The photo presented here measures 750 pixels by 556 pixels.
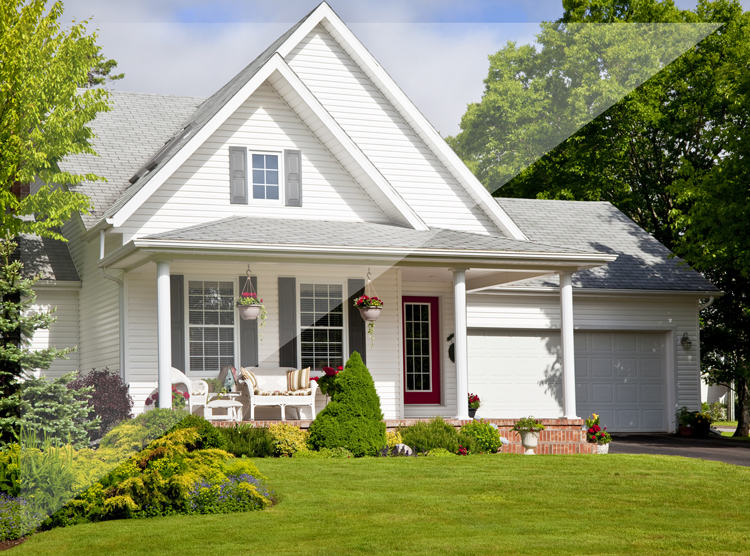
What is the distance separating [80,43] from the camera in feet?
41.9

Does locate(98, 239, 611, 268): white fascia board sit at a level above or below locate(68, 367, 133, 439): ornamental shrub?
above

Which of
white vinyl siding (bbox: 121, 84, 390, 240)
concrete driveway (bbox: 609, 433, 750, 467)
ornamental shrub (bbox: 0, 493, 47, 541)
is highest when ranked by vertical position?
white vinyl siding (bbox: 121, 84, 390, 240)

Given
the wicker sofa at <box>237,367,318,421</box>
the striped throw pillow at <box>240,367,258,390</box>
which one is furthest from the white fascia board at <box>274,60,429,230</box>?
the striped throw pillow at <box>240,367,258,390</box>

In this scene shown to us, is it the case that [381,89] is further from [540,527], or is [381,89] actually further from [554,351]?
[540,527]

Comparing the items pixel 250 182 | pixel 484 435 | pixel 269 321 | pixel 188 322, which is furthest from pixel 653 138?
pixel 188 322

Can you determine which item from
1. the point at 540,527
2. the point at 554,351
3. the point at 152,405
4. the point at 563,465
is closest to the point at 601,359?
the point at 554,351

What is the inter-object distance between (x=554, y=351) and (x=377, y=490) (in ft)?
35.0

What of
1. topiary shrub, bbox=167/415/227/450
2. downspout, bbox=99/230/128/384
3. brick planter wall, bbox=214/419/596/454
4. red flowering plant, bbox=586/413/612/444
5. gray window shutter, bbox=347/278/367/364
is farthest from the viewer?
gray window shutter, bbox=347/278/367/364

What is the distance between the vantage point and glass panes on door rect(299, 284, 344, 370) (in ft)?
49.4

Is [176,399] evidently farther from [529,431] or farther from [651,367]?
[651,367]

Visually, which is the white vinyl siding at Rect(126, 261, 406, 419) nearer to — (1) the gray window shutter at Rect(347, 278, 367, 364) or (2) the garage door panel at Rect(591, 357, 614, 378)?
(1) the gray window shutter at Rect(347, 278, 367, 364)

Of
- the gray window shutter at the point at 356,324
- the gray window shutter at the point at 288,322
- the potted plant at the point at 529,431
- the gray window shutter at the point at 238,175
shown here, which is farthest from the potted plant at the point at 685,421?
the gray window shutter at the point at 238,175

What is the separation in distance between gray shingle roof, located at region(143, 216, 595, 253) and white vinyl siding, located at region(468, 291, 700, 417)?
3190 mm

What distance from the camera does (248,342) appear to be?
14.6 metres
